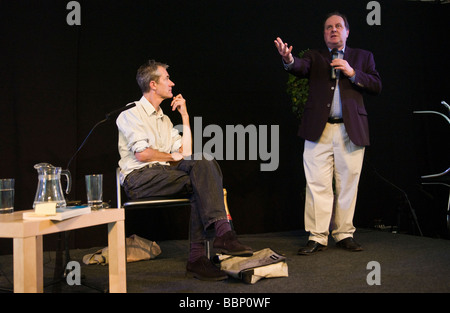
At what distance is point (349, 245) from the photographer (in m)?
3.00

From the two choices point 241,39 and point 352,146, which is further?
point 241,39

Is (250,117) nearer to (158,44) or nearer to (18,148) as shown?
(158,44)

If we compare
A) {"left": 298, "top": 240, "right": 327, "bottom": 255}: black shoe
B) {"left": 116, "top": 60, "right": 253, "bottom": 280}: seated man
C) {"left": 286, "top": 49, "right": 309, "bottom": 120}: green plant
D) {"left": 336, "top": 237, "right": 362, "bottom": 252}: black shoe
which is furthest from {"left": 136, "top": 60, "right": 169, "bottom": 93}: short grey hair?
{"left": 336, "top": 237, "right": 362, "bottom": 252}: black shoe

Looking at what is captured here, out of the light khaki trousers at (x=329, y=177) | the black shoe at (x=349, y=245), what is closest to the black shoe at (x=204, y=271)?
the light khaki trousers at (x=329, y=177)

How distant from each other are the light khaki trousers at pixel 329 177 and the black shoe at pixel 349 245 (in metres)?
0.08

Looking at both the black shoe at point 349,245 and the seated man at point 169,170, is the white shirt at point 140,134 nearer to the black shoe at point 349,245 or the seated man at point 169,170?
the seated man at point 169,170

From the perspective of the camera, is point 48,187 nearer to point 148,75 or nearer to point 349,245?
point 148,75

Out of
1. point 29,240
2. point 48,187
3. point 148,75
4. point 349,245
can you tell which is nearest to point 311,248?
point 349,245

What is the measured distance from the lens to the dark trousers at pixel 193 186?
229 centimetres

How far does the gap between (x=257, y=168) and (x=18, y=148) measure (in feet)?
6.85

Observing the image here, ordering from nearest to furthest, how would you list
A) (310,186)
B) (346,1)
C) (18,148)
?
(310,186)
(18,148)
(346,1)

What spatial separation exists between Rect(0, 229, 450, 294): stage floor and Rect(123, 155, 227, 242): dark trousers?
13.5 inches
